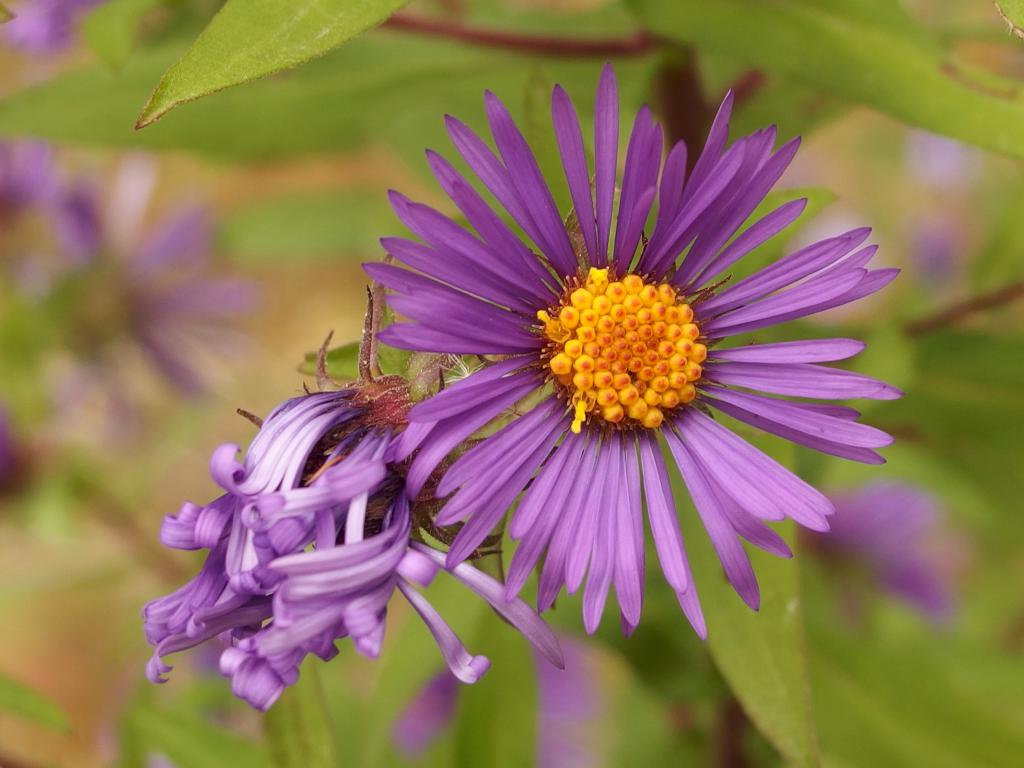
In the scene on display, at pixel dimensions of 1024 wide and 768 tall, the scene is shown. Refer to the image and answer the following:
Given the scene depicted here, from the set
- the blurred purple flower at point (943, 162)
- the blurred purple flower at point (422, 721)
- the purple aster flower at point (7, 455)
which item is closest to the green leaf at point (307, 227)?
the purple aster flower at point (7, 455)

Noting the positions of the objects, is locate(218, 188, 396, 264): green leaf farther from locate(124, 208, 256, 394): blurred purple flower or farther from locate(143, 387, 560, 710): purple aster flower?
locate(143, 387, 560, 710): purple aster flower

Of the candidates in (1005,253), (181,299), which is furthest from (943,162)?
(181,299)

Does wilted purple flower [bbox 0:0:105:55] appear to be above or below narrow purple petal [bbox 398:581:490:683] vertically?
above

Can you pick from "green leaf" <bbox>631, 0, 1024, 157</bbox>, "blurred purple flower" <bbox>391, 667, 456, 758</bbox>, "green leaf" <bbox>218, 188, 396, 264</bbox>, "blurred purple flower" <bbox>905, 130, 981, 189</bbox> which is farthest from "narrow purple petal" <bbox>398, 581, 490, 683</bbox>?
"blurred purple flower" <bbox>905, 130, 981, 189</bbox>

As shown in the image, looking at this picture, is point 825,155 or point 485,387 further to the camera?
point 825,155

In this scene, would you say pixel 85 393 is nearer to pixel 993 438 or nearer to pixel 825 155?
pixel 993 438

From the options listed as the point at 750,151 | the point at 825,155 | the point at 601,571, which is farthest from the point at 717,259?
the point at 825,155

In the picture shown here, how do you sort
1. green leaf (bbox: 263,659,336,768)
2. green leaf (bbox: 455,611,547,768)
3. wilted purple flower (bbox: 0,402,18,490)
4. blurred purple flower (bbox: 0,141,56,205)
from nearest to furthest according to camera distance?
green leaf (bbox: 263,659,336,768) → green leaf (bbox: 455,611,547,768) → wilted purple flower (bbox: 0,402,18,490) → blurred purple flower (bbox: 0,141,56,205)
